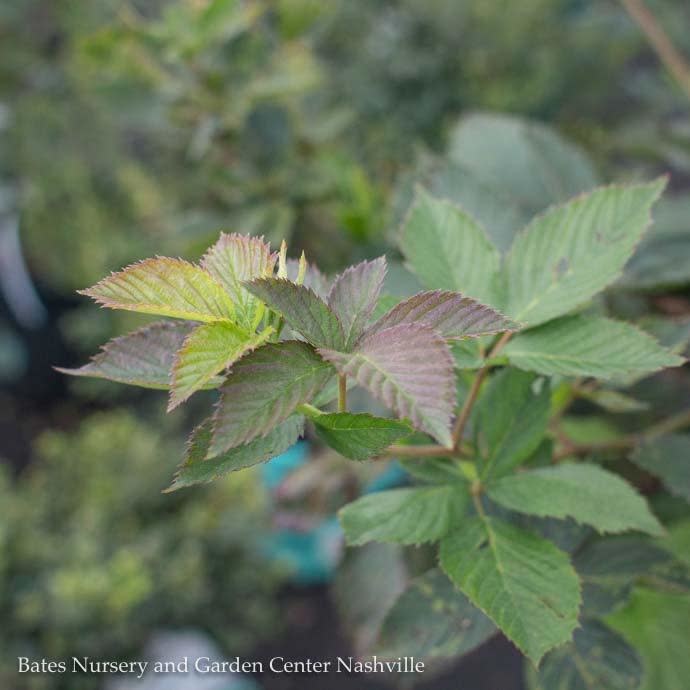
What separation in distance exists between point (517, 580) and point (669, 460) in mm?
248

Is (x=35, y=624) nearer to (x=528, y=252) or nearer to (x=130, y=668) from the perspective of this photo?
(x=130, y=668)

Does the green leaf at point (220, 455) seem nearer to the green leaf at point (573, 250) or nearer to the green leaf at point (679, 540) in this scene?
the green leaf at point (573, 250)

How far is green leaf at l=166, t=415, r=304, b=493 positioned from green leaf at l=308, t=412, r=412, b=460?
0.06ft

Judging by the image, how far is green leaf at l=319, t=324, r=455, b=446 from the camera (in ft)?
1.03

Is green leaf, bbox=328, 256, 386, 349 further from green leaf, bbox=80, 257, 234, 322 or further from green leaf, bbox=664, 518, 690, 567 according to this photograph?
green leaf, bbox=664, 518, 690, 567

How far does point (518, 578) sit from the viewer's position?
426mm

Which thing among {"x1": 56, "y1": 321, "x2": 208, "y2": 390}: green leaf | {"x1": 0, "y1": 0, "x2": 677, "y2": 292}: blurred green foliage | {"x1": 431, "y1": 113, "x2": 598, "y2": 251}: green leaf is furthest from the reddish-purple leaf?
{"x1": 0, "y1": 0, "x2": 677, "y2": 292}: blurred green foliage

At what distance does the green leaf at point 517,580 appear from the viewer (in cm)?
40

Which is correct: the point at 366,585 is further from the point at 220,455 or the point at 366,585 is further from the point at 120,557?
the point at 120,557

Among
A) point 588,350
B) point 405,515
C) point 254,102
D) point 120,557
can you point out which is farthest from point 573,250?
point 120,557

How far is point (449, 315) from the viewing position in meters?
0.36

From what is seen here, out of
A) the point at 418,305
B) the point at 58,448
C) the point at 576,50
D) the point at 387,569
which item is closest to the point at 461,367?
the point at 418,305

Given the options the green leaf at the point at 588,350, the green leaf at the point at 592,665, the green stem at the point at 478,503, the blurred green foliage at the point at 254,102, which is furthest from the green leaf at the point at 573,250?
the blurred green foliage at the point at 254,102

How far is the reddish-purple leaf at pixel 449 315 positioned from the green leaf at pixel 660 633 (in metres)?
0.44
